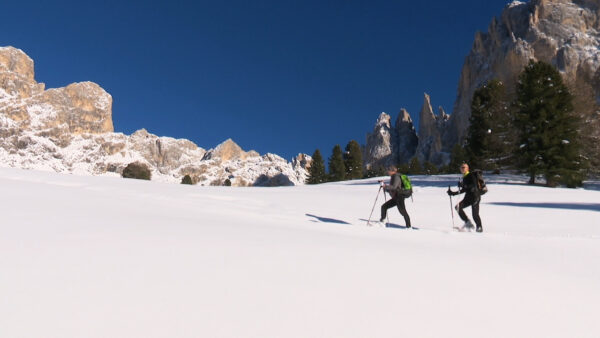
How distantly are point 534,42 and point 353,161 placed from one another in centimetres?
8527

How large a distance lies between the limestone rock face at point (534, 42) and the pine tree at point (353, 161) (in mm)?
58942

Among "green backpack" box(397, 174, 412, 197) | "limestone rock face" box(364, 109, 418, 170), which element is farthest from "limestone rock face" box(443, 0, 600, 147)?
"green backpack" box(397, 174, 412, 197)

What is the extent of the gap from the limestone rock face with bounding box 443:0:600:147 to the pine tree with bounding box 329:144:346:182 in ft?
207

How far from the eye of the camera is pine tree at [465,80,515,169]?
1014 inches

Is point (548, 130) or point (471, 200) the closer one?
point (471, 200)

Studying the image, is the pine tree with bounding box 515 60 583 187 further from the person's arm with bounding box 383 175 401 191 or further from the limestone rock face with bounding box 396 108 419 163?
the limestone rock face with bounding box 396 108 419 163

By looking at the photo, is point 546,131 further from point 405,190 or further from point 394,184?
point 394,184

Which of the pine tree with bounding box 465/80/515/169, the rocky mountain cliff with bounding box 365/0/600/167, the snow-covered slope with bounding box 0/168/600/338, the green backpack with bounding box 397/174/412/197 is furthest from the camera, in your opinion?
the rocky mountain cliff with bounding box 365/0/600/167

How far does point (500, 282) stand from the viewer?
3463 mm

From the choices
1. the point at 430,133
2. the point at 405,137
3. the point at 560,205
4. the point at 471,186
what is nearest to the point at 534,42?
the point at 430,133

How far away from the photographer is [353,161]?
2574 inches

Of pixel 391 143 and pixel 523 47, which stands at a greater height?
pixel 523 47

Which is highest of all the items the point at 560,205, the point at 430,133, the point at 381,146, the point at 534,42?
the point at 534,42

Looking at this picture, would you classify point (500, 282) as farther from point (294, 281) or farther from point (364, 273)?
point (294, 281)
